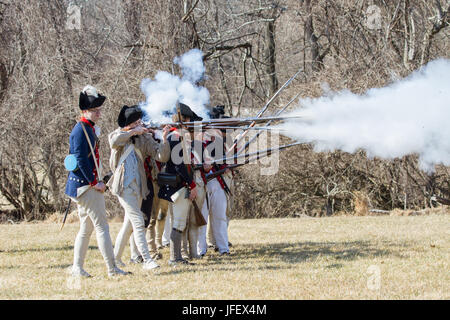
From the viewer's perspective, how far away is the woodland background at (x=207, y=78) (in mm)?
14828

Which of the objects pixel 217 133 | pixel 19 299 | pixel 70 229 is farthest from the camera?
pixel 70 229

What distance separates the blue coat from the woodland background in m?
7.43

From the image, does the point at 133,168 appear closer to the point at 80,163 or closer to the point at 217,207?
the point at 80,163

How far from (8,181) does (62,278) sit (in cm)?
1078

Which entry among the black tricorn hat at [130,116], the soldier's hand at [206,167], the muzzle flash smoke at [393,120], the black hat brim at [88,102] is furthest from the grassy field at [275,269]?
the black hat brim at [88,102]

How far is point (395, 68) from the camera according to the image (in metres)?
14.7

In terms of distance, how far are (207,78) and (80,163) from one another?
29.3 feet

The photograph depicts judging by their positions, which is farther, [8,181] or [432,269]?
[8,181]

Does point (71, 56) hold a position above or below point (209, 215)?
above

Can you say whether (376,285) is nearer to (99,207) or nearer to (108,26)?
(99,207)

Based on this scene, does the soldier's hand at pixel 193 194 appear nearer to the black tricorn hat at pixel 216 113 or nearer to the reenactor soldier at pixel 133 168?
the reenactor soldier at pixel 133 168

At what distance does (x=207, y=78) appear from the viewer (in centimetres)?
1556

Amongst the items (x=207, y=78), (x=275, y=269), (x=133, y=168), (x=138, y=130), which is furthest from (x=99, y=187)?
(x=207, y=78)
